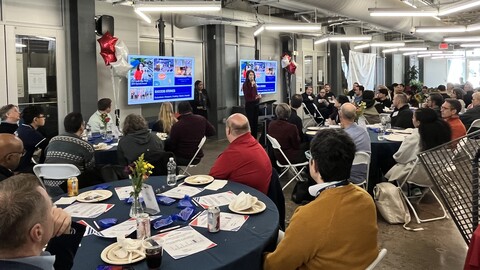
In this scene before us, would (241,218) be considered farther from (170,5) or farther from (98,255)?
(170,5)

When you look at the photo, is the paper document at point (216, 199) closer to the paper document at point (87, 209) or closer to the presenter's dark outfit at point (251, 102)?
the paper document at point (87, 209)

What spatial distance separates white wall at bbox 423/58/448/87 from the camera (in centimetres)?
2333

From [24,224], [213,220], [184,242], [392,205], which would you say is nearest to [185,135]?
[392,205]

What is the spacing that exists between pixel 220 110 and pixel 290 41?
3.97m

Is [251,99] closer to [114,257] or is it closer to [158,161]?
[158,161]

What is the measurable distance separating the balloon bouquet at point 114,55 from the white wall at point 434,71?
20.2m

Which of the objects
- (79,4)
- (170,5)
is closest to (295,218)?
(170,5)

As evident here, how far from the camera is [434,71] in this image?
76.7 ft

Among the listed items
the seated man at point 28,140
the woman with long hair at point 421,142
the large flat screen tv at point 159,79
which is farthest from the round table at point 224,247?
the large flat screen tv at point 159,79

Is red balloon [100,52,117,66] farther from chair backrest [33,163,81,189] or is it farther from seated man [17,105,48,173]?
chair backrest [33,163,81,189]

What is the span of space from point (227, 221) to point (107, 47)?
18.1ft

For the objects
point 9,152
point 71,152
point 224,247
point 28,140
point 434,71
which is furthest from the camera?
point 434,71

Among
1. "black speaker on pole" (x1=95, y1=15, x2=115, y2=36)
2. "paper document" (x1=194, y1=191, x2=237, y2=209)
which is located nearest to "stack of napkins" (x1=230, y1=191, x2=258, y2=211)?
"paper document" (x1=194, y1=191, x2=237, y2=209)

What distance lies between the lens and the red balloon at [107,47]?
23.0 feet
